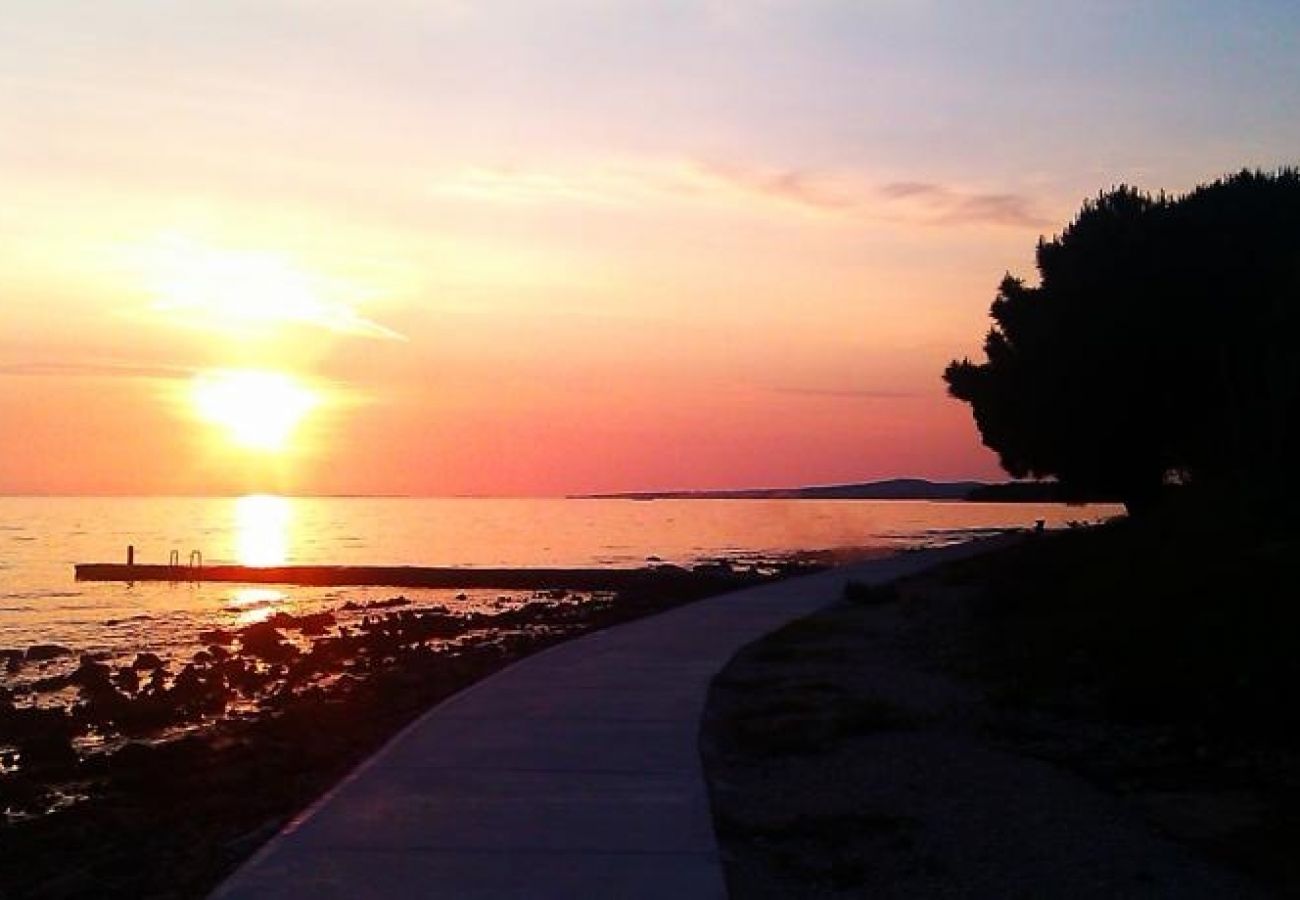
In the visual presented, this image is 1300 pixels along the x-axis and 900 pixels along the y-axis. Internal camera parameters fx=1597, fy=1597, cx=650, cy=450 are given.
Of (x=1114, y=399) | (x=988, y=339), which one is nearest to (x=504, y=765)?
(x=1114, y=399)

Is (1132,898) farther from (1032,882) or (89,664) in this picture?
(89,664)

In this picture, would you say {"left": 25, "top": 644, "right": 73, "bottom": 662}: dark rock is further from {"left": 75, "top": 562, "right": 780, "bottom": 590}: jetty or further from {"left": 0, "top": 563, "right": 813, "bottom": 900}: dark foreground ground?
{"left": 75, "top": 562, "right": 780, "bottom": 590}: jetty

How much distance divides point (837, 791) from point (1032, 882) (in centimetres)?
279

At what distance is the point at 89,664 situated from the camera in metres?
28.1

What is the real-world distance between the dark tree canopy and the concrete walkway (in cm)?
2027

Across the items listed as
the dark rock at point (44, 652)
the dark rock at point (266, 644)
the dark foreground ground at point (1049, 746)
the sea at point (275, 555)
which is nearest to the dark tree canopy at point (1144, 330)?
the sea at point (275, 555)

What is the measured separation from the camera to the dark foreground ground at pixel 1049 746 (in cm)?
941

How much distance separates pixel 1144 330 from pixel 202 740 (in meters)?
24.4

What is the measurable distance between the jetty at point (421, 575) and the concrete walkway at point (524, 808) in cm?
3555

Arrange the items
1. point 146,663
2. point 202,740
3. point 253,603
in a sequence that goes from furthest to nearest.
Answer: point 253,603 < point 146,663 < point 202,740

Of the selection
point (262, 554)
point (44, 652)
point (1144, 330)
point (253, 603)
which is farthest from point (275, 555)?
point (1144, 330)

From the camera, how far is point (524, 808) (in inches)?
409

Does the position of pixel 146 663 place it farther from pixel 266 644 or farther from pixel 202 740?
pixel 202 740

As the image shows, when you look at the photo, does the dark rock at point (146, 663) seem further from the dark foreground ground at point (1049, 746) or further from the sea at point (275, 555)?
the dark foreground ground at point (1049, 746)
